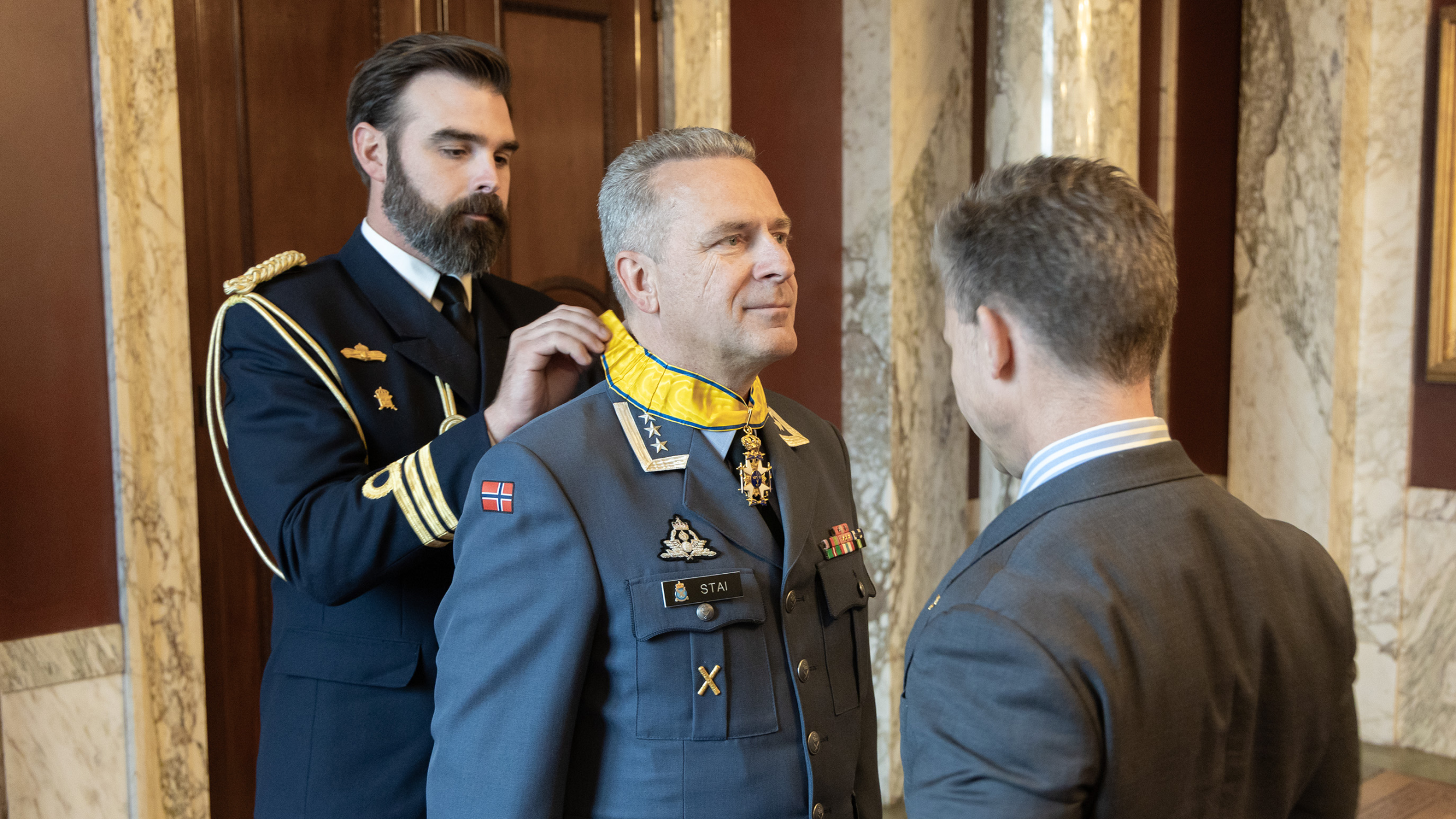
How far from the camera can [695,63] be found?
3.58 m

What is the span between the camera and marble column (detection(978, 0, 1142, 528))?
351 cm

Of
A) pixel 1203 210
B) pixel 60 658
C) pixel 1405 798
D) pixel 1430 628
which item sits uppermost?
pixel 1203 210

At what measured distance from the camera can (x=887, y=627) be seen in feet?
12.4

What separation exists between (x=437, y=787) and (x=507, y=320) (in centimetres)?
92

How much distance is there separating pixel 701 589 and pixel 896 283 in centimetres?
241

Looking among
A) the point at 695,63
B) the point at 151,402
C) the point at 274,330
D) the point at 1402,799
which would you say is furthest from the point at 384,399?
the point at 1402,799

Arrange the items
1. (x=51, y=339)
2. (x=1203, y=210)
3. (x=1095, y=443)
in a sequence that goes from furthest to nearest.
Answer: (x=1203, y=210) < (x=51, y=339) < (x=1095, y=443)

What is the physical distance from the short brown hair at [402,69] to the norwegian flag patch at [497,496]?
78 centimetres

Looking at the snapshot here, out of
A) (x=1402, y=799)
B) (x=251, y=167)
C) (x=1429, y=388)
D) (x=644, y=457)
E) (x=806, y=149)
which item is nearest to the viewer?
(x=644, y=457)

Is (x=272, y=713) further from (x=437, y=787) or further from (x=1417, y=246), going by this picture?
(x=1417, y=246)

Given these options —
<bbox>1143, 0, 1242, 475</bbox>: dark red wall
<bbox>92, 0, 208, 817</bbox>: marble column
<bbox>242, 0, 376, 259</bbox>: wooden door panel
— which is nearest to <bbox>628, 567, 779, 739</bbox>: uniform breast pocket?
<bbox>92, 0, 208, 817</bbox>: marble column

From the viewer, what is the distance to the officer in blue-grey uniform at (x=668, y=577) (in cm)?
140

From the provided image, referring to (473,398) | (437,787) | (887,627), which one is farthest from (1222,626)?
(887,627)

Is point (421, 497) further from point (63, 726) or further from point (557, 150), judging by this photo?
point (557, 150)
